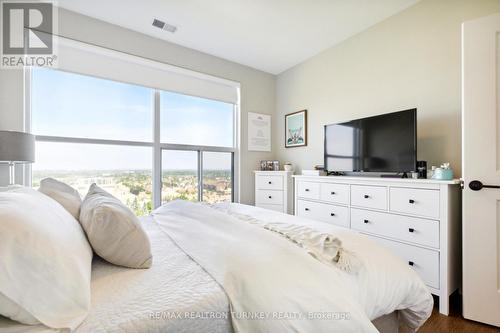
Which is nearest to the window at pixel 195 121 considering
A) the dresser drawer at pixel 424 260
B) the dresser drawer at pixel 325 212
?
the dresser drawer at pixel 325 212

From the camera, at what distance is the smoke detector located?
101 inches

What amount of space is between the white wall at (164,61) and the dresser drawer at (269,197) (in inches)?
8.7

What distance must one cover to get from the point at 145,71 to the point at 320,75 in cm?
230

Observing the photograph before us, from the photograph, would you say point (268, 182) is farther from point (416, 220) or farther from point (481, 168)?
point (481, 168)

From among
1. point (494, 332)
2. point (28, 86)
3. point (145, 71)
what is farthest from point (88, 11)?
point (494, 332)

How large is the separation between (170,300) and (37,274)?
35cm

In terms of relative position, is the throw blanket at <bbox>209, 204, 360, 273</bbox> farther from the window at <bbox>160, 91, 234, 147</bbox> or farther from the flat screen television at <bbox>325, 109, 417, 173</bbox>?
the window at <bbox>160, 91, 234, 147</bbox>

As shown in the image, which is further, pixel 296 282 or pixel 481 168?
pixel 481 168

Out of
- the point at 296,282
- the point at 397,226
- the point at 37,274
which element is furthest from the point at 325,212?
the point at 37,274

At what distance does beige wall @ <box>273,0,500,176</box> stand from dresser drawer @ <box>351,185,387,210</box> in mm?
582

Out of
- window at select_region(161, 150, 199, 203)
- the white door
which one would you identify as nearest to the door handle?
the white door

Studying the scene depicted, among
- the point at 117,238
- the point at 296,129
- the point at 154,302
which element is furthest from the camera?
the point at 296,129

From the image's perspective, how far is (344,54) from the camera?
9.52ft

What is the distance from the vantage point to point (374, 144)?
2.31m
